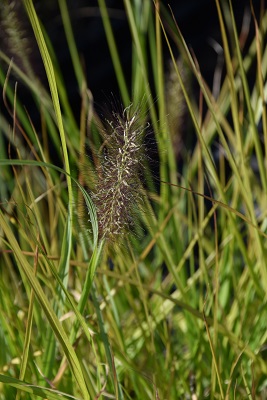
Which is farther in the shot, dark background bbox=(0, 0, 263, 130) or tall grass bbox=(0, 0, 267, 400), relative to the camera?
dark background bbox=(0, 0, 263, 130)

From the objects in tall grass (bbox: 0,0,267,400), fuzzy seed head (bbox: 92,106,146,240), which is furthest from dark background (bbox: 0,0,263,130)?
fuzzy seed head (bbox: 92,106,146,240)

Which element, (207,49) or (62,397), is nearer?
(62,397)

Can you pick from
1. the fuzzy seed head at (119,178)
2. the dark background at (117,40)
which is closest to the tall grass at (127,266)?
the fuzzy seed head at (119,178)

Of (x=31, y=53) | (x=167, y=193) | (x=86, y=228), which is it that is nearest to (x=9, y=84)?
(x=31, y=53)

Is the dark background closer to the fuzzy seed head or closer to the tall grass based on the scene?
the tall grass

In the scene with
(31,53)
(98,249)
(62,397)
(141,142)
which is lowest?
→ (62,397)

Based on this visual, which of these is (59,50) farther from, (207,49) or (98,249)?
(98,249)

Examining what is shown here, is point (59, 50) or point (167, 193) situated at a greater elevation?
point (59, 50)

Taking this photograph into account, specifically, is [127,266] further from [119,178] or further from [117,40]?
[117,40]

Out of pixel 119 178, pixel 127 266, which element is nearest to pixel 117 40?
pixel 127 266

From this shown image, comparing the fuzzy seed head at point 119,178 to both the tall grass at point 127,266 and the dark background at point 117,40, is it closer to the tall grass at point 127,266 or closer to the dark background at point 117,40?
the tall grass at point 127,266
